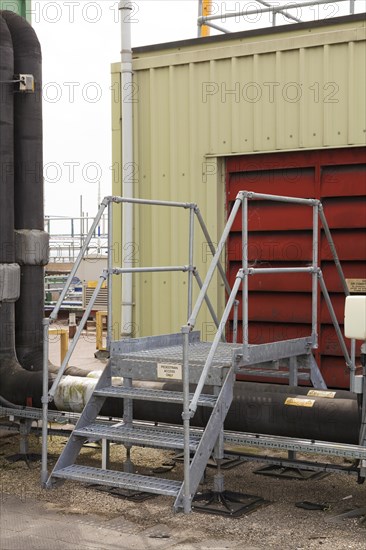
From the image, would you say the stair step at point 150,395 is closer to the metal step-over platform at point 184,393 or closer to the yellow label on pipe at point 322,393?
the metal step-over platform at point 184,393

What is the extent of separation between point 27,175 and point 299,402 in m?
3.95

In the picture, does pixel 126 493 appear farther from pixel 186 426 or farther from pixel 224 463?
pixel 224 463

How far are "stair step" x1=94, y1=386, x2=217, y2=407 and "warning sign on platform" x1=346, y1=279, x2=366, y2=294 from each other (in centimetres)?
267

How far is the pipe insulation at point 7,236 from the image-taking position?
8.35 metres

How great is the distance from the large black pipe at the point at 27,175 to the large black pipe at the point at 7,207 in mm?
245

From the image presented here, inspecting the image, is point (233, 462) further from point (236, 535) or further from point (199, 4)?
point (199, 4)

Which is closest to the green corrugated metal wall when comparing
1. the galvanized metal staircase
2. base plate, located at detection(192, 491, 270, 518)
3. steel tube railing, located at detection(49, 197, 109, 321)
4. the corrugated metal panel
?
the corrugated metal panel

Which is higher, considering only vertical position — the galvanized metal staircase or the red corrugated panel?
the red corrugated panel

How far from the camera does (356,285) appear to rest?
8.73 meters

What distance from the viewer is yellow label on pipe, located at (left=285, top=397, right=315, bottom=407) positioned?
21.9 ft

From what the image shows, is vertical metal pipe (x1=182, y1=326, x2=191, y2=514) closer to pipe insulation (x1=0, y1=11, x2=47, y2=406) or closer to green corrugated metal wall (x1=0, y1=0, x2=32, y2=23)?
pipe insulation (x1=0, y1=11, x2=47, y2=406)

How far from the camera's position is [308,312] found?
9.05 meters

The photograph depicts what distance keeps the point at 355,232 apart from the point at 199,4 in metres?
4.07

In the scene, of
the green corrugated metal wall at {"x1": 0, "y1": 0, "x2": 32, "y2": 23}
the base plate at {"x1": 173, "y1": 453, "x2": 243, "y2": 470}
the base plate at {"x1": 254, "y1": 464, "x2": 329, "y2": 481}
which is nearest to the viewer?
the base plate at {"x1": 254, "y1": 464, "x2": 329, "y2": 481}
